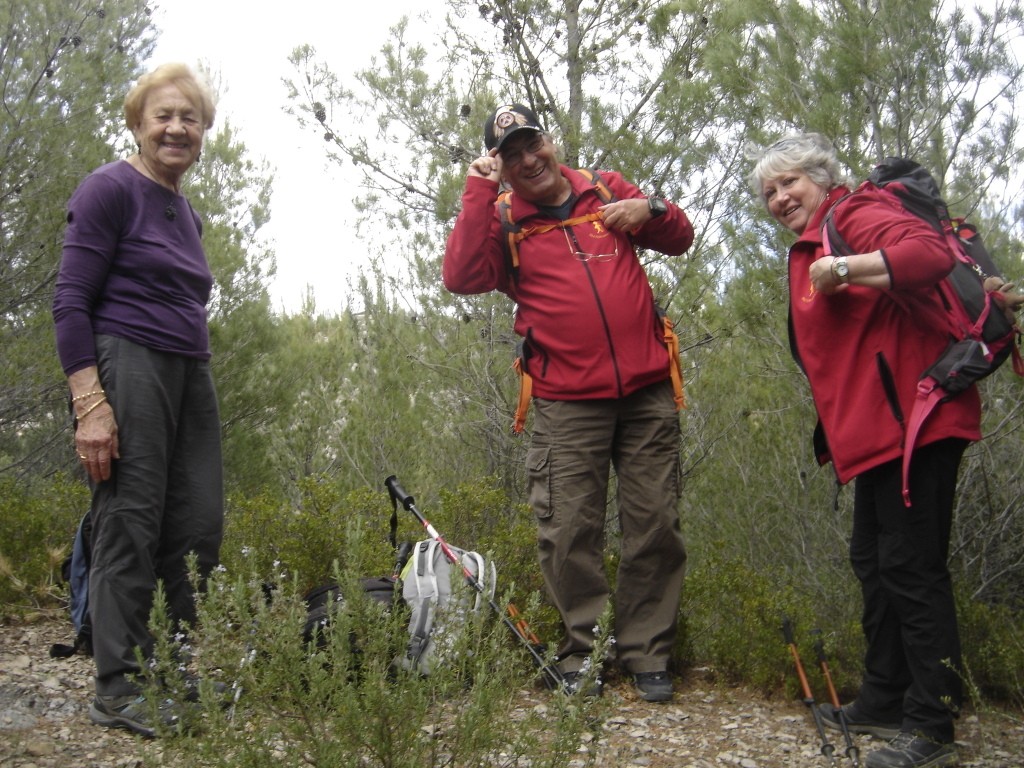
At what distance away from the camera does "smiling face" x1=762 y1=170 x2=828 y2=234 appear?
3.15 metres

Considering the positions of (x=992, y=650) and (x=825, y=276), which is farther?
(x=992, y=650)

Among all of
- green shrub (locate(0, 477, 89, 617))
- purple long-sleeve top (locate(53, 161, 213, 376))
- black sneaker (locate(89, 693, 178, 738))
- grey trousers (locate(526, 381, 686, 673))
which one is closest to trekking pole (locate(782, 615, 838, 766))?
grey trousers (locate(526, 381, 686, 673))

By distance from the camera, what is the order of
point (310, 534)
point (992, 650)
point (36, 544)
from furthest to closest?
point (36, 544)
point (310, 534)
point (992, 650)

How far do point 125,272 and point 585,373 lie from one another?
4.75ft

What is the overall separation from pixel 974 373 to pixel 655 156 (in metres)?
2.81

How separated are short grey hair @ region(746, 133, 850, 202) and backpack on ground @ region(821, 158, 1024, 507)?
25cm

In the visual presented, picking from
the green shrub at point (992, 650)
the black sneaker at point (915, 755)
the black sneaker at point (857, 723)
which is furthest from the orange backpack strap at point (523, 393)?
the green shrub at point (992, 650)

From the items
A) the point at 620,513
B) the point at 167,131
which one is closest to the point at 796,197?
the point at 620,513

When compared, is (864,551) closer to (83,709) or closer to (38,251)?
(83,709)

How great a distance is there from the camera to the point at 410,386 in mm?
8727

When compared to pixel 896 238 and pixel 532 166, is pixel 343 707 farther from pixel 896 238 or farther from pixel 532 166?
pixel 532 166

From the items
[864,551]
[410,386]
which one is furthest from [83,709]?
[410,386]

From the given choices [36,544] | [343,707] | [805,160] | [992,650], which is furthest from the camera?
[36,544]

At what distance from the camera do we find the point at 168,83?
306 centimetres
